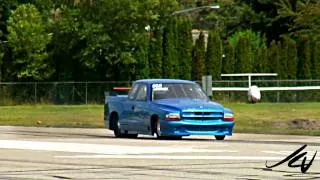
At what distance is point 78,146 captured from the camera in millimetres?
21016

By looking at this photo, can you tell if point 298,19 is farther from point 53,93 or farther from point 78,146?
point 78,146

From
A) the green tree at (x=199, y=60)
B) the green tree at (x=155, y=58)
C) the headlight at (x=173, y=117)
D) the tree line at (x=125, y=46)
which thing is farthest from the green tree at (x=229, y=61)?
the headlight at (x=173, y=117)

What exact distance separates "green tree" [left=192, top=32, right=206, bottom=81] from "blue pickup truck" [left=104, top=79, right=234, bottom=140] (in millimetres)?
37023

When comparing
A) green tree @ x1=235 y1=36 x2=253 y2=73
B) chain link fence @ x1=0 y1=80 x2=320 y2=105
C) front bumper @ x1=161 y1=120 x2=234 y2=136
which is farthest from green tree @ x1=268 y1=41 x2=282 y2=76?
front bumper @ x1=161 y1=120 x2=234 y2=136

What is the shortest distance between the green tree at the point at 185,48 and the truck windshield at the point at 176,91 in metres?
37.9

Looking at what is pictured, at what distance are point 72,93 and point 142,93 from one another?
37161mm

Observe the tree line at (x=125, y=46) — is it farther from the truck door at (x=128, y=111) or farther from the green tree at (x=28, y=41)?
the truck door at (x=128, y=111)

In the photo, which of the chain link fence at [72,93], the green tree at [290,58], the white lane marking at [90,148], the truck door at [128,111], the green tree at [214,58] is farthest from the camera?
the green tree at [290,58]

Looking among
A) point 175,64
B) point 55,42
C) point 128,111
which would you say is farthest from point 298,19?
point 128,111

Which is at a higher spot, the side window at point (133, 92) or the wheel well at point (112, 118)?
the side window at point (133, 92)

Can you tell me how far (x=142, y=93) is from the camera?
25047mm

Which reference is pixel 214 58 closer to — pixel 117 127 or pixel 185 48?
pixel 185 48

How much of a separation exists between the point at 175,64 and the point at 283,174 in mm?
48923

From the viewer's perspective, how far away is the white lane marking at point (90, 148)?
753 inches
